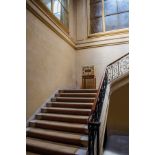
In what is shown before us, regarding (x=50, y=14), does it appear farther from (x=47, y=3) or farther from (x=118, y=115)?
(x=118, y=115)

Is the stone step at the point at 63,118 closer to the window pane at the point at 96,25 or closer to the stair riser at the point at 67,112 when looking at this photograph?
the stair riser at the point at 67,112

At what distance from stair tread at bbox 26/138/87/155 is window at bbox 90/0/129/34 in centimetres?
569

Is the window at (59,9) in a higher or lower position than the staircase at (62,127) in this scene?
higher

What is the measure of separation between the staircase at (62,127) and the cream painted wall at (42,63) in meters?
0.44

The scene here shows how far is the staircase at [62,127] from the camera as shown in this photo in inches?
140

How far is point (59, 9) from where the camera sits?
6.80m

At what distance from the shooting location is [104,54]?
25.0 feet

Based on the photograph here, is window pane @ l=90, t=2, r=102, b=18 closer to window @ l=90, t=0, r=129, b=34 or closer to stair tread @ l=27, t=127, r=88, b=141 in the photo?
window @ l=90, t=0, r=129, b=34

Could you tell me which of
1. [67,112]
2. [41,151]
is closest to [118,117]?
[67,112]

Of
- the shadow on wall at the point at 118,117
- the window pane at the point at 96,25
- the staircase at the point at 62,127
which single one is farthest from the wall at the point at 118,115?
the window pane at the point at 96,25

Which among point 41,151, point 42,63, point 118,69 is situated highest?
point 42,63

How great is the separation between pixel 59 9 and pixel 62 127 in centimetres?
477

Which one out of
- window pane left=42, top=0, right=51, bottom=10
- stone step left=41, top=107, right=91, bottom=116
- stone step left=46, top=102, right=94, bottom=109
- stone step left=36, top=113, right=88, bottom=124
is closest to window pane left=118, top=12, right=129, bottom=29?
window pane left=42, top=0, right=51, bottom=10

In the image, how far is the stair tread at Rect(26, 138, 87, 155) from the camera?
3.37 metres
